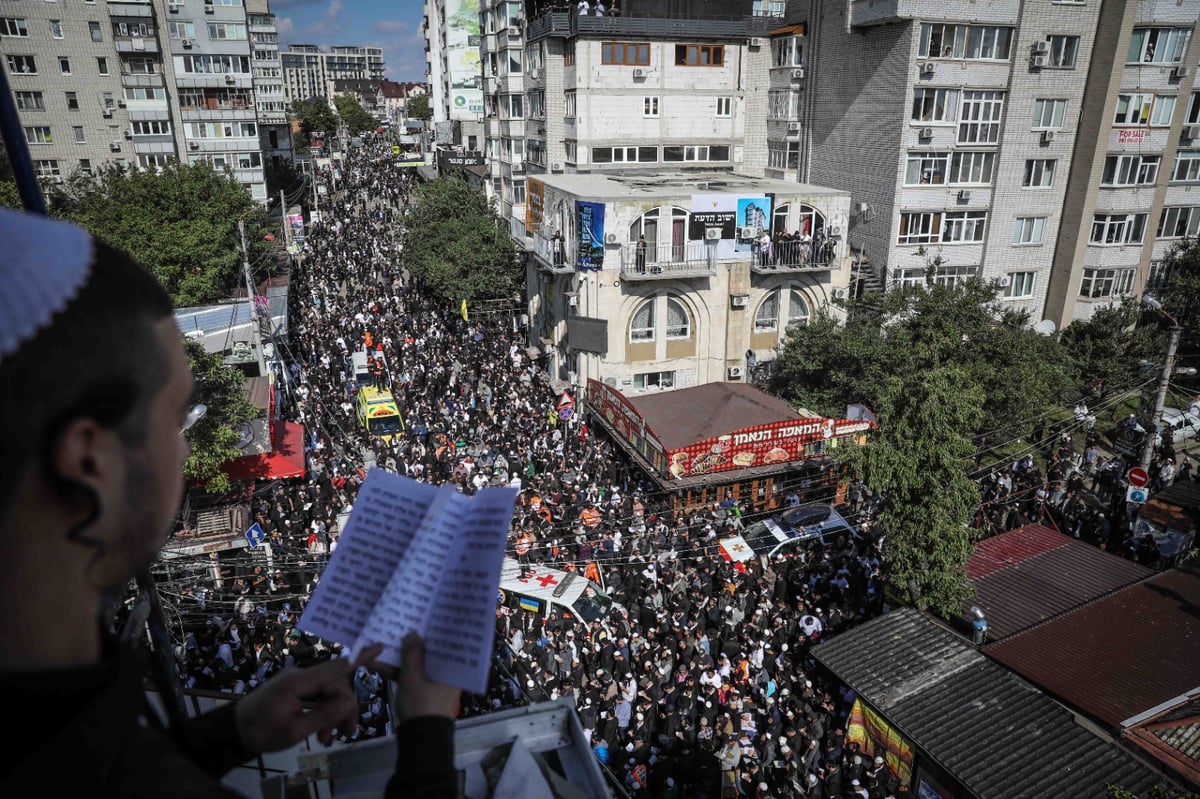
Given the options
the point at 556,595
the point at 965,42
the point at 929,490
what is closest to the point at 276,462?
the point at 556,595

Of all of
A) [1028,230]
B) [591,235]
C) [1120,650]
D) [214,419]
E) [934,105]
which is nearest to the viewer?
[1120,650]

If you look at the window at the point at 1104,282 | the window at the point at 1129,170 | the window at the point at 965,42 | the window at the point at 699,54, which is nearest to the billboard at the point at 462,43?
the window at the point at 699,54

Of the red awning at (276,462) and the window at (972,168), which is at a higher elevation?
the window at (972,168)

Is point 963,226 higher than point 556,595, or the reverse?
point 963,226

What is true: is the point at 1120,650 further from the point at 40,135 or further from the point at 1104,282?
the point at 40,135

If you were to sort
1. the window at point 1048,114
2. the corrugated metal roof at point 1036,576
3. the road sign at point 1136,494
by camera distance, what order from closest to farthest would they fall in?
the corrugated metal roof at point 1036,576, the road sign at point 1136,494, the window at point 1048,114

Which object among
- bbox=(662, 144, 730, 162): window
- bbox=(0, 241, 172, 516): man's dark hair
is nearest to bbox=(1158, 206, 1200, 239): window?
bbox=(662, 144, 730, 162): window

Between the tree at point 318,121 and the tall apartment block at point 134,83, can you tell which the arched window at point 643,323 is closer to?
the tall apartment block at point 134,83
